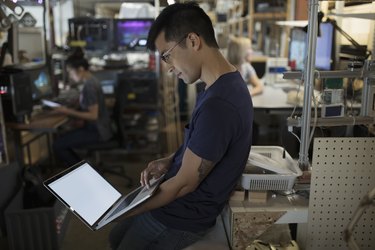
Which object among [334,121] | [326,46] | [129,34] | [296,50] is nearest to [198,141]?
[334,121]

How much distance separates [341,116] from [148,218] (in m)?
0.85

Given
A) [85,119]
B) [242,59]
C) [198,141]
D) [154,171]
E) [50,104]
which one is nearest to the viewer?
[198,141]

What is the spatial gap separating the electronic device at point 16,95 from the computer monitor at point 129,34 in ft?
4.49

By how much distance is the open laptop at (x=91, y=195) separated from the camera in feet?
4.21

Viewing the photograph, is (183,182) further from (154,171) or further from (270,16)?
(270,16)

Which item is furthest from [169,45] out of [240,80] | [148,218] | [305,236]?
[305,236]

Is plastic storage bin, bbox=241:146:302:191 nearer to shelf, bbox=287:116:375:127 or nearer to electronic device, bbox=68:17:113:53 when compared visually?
shelf, bbox=287:116:375:127

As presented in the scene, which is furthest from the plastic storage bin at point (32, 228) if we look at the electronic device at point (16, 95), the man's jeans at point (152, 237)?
the man's jeans at point (152, 237)

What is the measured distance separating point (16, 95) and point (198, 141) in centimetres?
219

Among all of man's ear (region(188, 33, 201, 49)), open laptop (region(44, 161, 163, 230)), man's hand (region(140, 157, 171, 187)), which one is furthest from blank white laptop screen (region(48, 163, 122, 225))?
man's ear (region(188, 33, 201, 49))

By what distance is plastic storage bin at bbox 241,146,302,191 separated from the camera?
4.51 ft

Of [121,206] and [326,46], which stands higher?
[326,46]

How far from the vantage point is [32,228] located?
2.28 metres

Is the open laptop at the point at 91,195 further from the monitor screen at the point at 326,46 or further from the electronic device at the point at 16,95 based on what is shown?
the monitor screen at the point at 326,46
